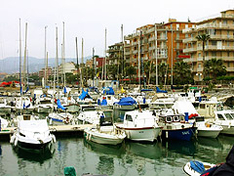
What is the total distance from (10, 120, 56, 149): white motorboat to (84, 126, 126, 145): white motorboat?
3.23 m

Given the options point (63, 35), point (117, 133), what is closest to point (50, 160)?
point (117, 133)

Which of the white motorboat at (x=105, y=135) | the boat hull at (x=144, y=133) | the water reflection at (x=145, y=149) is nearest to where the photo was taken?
the water reflection at (x=145, y=149)

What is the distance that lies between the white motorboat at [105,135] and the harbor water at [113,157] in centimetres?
44

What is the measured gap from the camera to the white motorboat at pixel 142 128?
25828 mm

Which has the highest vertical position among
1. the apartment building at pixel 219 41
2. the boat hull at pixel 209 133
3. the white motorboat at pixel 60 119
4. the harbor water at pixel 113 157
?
the apartment building at pixel 219 41

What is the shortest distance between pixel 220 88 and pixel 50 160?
54.2 meters

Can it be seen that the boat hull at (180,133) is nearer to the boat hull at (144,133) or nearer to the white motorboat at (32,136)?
the boat hull at (144,133)

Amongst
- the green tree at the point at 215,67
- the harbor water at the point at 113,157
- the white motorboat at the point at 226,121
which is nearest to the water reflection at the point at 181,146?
the harbor water at the point at 113,157

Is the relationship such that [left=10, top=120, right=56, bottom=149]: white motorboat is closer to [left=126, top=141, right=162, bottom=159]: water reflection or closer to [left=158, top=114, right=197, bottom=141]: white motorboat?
[left=126, top=141, right=162, bottom=159]: water reflection

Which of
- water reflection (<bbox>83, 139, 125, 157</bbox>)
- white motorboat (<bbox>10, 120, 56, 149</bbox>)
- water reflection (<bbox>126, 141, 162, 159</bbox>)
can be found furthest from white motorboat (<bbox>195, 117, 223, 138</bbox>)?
white motorboat (<bbox>10, 120, 56, 149</bbox>)

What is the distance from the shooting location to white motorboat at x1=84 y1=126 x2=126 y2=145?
2486cm

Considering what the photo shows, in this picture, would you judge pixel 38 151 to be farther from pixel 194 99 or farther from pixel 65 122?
pixel 194 99

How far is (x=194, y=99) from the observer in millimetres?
53438

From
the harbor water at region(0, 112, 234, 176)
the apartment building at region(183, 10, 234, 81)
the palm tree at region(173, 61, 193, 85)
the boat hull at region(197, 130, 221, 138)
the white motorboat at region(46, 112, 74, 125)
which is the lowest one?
the harbor water at region(0, 112, 234, 176)
